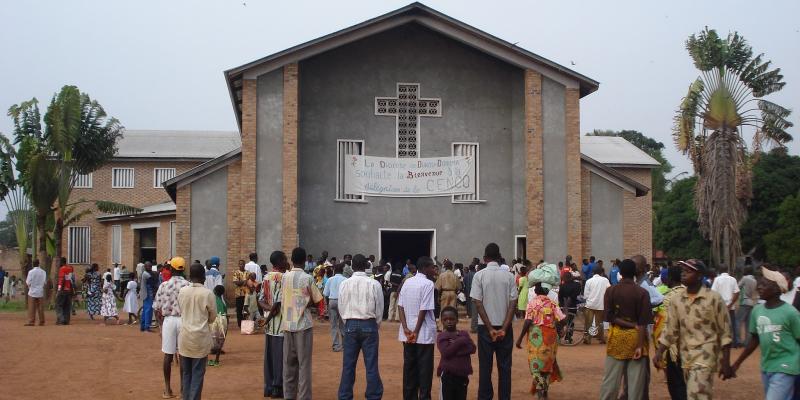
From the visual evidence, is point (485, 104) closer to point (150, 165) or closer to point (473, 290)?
point (473, 290)

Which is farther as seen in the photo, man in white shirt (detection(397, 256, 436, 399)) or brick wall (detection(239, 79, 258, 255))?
brick wall (detection(239, 79, 258, 255))

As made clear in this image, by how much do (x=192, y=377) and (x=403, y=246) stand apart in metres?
18.5

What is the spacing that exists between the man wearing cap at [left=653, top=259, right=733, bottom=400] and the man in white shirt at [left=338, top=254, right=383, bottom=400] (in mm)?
3292

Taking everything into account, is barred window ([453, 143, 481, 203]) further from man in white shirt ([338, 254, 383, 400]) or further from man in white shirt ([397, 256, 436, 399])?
man in white shirt ([338, 254, 383, 400])

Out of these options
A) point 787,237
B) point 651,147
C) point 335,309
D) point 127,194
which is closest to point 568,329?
point 335,309

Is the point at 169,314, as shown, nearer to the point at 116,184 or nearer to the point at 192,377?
the point at 192,377

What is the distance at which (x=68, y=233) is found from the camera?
124 feet

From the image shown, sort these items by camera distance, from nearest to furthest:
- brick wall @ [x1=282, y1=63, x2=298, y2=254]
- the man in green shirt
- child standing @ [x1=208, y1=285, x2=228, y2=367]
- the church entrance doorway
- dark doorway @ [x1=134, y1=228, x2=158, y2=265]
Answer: the man in green shirt, child standing @ [x1=208, y1=285, x2=228, y2=367], brick wall @ [x1=282, y1=63, x2=298, y2=254], the church entrance doorway, dark doorway @ [x1=134, y1=228, x2=158, y2=265]

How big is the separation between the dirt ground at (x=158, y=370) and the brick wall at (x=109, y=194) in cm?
1944

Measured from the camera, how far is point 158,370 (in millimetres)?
13484

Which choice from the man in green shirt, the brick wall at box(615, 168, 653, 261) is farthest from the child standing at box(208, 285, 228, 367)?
the brick wall at box(615, 168, 653, 261)

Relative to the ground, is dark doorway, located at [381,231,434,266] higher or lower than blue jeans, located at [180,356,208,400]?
higher

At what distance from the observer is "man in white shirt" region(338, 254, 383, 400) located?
9.85 meters

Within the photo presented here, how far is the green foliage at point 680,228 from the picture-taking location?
48.7 meters
